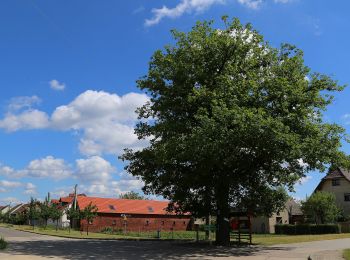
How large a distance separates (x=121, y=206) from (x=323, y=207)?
36.0 m

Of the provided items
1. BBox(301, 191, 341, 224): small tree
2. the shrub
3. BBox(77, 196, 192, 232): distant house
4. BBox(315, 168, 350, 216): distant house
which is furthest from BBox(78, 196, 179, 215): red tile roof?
BBox(315, 168, 350, 216): distant house

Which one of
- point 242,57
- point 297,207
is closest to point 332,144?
point 242,57

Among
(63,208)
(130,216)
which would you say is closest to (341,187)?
(130,216)

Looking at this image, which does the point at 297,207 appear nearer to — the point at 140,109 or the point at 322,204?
the point at 322,204

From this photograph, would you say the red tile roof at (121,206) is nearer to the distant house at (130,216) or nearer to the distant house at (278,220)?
the distant house at (130,216)

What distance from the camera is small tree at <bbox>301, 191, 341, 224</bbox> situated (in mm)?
60281

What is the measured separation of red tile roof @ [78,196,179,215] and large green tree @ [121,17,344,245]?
46.3 meters

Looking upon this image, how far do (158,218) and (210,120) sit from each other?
60.7 metres

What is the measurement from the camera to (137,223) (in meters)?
78.8

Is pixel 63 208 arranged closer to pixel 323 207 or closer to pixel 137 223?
pixel 137 223

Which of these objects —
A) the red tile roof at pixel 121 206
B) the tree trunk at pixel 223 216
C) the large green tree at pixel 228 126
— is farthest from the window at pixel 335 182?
the tree trunk at pixel 223 216

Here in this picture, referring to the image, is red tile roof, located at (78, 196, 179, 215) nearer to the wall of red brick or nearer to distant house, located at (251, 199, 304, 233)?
the wall of red brick

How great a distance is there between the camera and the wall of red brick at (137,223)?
74863 mm

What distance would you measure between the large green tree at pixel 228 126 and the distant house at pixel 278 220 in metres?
38.5
